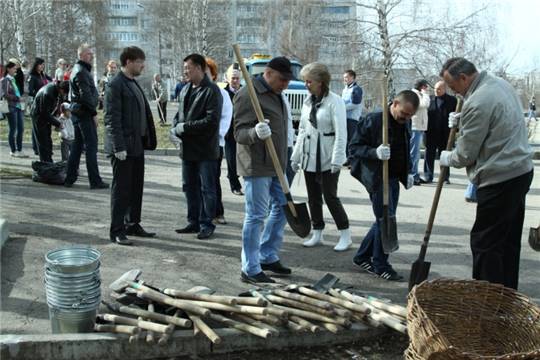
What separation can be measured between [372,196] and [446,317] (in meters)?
1.79

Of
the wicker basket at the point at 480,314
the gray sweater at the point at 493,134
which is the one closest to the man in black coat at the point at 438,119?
the gray sweater at the point at 493,134

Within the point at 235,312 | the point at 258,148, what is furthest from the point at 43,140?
the point at 235,312

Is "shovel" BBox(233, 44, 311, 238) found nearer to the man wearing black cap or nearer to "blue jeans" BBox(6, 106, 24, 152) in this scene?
the man wearing black cap

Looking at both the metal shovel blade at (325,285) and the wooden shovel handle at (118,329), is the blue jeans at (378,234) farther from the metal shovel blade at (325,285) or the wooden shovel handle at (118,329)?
the wooden shovel handle at (118,329)

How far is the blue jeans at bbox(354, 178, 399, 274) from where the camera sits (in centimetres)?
527

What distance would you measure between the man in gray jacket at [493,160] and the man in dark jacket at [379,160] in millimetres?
814

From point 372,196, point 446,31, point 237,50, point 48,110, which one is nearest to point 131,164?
point 237,50

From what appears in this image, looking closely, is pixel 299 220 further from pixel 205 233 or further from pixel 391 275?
pixel 205 233

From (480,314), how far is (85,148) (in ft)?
21.8

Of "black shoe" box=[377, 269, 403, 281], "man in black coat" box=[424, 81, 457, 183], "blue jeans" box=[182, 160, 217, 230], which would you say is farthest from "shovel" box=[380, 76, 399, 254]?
"man in black coat" box=[424, 81, 457, 183]

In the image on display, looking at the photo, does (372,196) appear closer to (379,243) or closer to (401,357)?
(379,243)

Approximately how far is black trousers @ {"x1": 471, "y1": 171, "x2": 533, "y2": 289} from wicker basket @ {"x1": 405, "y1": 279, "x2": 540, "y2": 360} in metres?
0.59

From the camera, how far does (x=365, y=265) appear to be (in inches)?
221

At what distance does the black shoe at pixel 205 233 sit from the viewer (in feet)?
21.4
